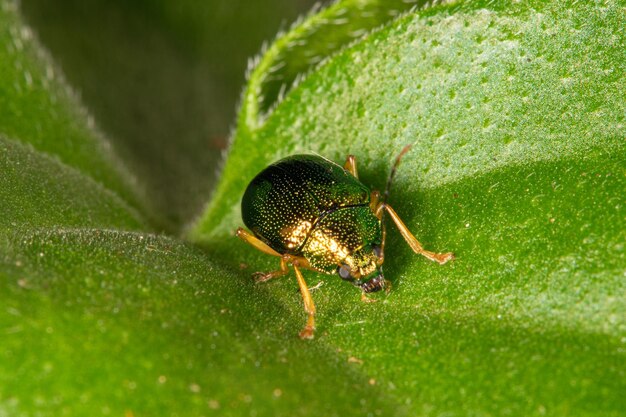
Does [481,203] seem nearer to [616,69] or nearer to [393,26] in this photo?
[616,69]

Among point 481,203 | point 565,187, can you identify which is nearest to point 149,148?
point 481,203

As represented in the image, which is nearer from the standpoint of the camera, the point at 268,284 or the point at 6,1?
the point at 268,284

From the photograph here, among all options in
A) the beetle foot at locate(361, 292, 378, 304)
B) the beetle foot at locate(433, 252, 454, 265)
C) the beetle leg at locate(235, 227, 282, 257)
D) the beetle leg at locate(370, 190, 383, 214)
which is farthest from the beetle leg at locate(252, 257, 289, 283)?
the beetle foot at locate(433, 252, 454, 265)

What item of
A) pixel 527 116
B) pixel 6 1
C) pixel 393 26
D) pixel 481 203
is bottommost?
pixel 481 203

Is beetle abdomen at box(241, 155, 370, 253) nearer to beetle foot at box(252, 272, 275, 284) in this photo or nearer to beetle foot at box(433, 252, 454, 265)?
beetle foot at box(252, 272, 275, 284)

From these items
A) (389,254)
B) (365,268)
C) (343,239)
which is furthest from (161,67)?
(365,268)

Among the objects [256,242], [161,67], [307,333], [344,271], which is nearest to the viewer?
[307,333]

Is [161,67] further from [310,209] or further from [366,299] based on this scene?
[366,299]
